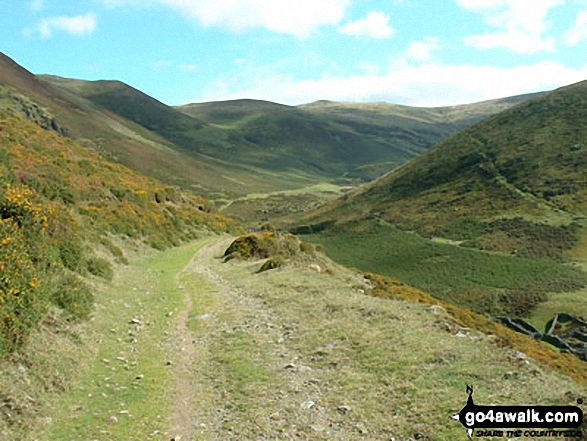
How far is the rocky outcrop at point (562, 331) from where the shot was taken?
42872 millimetres

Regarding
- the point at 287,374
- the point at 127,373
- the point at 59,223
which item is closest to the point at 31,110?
the point at 59,223

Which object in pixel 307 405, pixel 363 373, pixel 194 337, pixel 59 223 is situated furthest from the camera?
pixel 59 223

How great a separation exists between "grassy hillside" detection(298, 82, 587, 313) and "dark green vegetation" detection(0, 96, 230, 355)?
40.6 m

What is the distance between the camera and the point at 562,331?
50.4 meters

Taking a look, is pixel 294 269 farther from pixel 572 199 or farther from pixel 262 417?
pixel 572 199

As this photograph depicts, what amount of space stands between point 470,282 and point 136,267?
188 feet

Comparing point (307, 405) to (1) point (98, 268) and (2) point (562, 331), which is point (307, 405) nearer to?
(1) point (98, 268)

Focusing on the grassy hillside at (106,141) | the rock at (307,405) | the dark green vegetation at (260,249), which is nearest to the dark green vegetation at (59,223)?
the rock at (307,405)

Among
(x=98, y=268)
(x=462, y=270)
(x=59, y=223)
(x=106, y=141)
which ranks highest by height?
(x=106, y=141)

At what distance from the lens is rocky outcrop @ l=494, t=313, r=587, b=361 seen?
42.9 m

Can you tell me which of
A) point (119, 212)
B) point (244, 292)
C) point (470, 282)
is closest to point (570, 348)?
point (470, 282)

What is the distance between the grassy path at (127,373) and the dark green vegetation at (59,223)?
124 cm

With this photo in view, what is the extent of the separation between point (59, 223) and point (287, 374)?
1223 cm

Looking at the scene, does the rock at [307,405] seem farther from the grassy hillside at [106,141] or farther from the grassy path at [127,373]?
the grassy hillside at [106,141]
